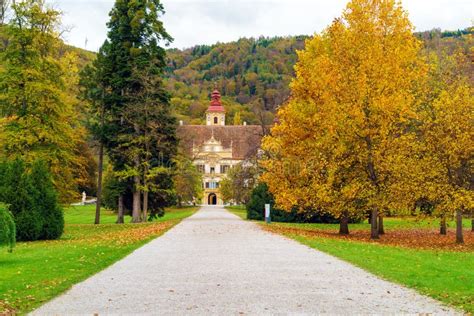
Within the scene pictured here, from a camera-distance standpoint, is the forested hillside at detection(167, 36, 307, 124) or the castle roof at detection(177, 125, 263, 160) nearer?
the castle roof at detection(177, 125, 263, 160)

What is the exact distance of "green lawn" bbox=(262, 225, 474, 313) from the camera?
930cm

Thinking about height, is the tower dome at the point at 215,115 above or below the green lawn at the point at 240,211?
above

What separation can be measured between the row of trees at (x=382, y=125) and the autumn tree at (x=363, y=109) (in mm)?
39

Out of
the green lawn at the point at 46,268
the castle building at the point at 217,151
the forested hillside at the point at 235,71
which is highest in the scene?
the forested hillside at the point at 235,71

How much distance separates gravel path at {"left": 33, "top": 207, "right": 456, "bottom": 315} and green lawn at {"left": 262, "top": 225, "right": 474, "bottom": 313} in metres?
0.43

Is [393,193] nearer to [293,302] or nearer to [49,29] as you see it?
[293,302]

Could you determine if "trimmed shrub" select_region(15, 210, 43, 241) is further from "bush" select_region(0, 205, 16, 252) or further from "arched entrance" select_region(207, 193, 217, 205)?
"arched entrance" select_region(207, 193, 217, 205)

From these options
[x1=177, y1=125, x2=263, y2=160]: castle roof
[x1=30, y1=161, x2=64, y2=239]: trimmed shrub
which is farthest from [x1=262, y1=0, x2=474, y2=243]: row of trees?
[x1=177, y1=125, x2=263, y2=160]: castle roof

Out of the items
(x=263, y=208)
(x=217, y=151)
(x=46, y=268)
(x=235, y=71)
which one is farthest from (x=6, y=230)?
(x=235, y=71)

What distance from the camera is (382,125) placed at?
21297mm

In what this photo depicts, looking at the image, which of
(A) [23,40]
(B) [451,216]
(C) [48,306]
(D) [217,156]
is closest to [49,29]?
(A) [23,40]

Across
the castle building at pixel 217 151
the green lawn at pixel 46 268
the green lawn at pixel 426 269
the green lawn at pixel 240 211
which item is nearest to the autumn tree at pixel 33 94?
the green lawn at pixel 46 268

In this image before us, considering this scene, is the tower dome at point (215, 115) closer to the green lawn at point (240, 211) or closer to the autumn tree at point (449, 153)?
the green lawn at point (240, 211)

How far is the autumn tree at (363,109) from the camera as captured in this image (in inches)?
841
